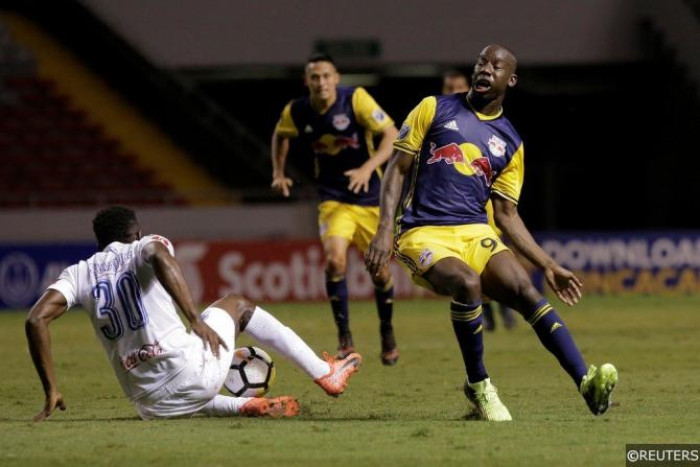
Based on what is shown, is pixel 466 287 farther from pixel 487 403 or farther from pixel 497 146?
pixel 497 146

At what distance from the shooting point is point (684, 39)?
2634cm

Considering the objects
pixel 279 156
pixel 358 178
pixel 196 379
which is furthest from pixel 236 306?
pixel 279 156

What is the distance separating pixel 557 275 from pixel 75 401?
150 inches

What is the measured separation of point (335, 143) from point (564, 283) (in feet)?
15.0

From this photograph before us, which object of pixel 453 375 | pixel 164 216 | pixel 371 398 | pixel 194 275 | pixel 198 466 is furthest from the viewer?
pixel 164 216

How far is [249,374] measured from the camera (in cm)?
852

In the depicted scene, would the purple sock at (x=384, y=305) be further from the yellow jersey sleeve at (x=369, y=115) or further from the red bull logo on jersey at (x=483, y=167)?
the red bull logo on jersey at (x=483, y=167)

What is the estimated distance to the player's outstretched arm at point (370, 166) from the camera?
11250 millimetres

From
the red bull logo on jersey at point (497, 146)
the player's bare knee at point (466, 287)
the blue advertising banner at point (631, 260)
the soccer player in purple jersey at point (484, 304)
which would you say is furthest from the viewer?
the blue advertising banner at point (631, 260)

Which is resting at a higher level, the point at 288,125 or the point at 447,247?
the point at 288,125

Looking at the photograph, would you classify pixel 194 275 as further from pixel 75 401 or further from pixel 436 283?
pixel 436 283

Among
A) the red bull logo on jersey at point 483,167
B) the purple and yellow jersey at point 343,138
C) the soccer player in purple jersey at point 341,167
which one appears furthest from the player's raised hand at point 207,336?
the purple and yellow jersey at point 343,138

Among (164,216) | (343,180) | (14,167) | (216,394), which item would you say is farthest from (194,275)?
(216,394)

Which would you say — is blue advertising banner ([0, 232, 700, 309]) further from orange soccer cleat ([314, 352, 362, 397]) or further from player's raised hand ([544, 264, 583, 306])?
player's raised hand ([544, 264, 583, 306])
